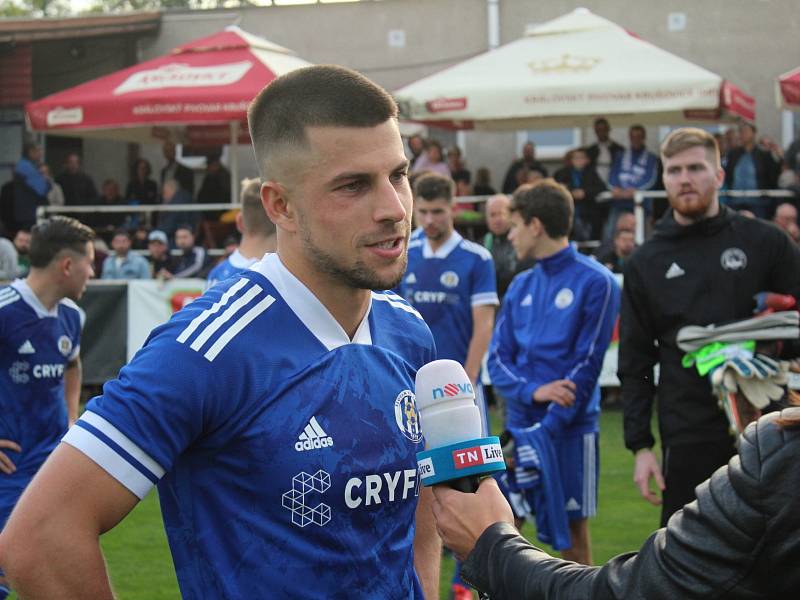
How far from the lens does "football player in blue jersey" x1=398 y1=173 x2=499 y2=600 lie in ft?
27.8

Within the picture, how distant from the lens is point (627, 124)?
1814cm

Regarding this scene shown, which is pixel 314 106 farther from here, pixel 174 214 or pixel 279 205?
pixel 174 214

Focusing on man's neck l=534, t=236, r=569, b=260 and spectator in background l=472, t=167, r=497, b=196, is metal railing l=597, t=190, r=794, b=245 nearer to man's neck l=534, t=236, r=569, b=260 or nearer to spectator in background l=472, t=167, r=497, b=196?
spectator in background l=472, t=167, r=497, b=196

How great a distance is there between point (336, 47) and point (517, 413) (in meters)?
17.5

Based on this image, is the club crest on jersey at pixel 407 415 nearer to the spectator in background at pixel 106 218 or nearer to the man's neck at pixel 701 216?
the man's neck at pixel 701 216

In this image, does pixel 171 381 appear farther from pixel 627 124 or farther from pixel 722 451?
pixel 627 124

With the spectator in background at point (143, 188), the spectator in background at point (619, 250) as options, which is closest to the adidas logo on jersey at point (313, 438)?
the spectator in background at point (619, 250)

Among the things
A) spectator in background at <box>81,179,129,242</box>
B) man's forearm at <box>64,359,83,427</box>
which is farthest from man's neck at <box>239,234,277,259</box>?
spectator in background at <box>81,179,129,242</box>

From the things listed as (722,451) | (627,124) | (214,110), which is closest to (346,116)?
(722,451)

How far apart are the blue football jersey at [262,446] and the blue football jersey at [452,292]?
5512mm

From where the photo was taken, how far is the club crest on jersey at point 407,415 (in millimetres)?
2949

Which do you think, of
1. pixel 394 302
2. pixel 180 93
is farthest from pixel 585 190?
pixel 394 302

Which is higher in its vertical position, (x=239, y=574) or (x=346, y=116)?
(x=346, y=116)

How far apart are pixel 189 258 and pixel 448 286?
8.87 metres
